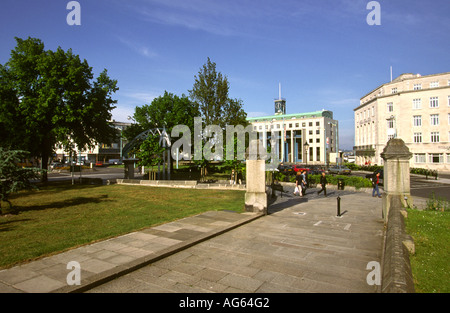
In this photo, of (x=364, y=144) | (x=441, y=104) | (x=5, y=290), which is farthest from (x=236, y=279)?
(x=364, y=144)

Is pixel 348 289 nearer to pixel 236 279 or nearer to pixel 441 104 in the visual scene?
pixel 236 279

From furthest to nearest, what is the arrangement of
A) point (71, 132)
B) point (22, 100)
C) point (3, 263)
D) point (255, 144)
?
point (71, 132)
point (22, 100)
point (255, 144)
point (3, 263)

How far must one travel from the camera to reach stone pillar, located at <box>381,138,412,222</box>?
10500 mm

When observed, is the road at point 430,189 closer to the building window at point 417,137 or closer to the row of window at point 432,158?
the row of window at point 432,158

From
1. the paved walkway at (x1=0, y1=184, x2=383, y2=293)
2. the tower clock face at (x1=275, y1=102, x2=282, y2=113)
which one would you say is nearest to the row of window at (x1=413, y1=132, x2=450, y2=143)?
the paved walkway at (x1=0, y1=184, x2=383, y2=293)

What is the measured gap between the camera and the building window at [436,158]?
2084 inches

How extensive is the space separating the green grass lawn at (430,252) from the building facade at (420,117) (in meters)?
50.6

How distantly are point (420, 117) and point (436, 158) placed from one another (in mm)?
9066

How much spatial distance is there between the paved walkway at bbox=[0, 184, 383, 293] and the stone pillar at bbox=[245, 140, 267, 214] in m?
2.02

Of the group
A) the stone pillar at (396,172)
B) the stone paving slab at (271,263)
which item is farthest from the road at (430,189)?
the stone paving slab at (271,263)

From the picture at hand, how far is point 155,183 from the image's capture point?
2555cm

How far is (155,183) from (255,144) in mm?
16021

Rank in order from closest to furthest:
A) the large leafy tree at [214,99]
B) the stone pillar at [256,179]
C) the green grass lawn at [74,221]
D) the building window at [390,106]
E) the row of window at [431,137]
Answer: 1. the green grass lawn at [74,221]
2. the stone pillar at [256,179]
3. the large leafy tree at [214,99]
4. the row of window at [431,137]
5. the building window at [390,106]

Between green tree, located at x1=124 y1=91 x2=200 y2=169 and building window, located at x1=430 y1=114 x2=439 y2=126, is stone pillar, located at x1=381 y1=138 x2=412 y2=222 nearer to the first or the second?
green tree, located at x1=124 y1=91 x2=200 y2=169
